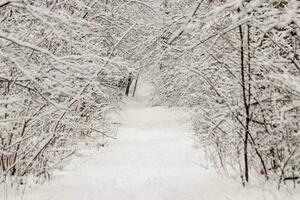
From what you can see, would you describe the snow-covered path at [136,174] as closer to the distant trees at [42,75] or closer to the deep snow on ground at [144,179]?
the deep snow on ground at [144,179]

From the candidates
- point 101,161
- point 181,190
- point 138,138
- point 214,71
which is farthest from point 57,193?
point 138,138

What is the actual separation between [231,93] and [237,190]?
4.21 feet

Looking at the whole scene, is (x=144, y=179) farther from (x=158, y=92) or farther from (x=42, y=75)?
(x=42, y=75)

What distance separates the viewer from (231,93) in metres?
5.91

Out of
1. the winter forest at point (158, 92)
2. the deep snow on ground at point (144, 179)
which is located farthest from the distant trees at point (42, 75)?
the deep snow on ground at point (144, 179)

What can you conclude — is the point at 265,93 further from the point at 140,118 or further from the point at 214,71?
the point at 140,118

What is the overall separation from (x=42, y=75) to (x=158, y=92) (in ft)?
10.5

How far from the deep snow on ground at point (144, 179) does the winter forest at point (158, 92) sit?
22 mm

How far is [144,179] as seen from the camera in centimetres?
736

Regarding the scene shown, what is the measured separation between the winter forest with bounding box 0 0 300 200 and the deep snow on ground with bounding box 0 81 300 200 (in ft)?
0.07

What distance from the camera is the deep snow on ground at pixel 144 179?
5.39m

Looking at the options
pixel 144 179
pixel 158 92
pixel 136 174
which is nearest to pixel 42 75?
pixel 158 92

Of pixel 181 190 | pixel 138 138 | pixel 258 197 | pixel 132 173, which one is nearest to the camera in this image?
pixel 258 197

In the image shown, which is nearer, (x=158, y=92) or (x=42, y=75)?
(x=42, y=75)
